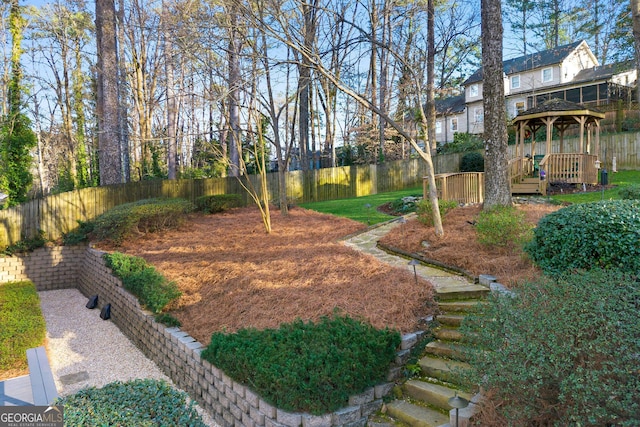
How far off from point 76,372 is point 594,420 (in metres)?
6.79

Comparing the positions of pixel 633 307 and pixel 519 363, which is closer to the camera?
pixel 519 363

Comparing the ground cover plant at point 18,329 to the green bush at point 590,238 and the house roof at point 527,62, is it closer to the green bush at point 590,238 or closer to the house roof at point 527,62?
the green bush at point 590,238

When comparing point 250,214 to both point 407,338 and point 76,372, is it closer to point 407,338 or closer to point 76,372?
point 76,372

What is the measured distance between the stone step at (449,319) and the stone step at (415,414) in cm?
121

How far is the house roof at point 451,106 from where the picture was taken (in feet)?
101

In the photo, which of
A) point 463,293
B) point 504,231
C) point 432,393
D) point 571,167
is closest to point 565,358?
point 432,393

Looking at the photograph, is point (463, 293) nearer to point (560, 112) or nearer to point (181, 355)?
point (181, 355)

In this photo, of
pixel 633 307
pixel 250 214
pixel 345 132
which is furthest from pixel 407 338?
pixel 345 132

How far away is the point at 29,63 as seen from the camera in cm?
→ 2272

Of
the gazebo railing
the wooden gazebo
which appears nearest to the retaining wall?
the wooden gazebo

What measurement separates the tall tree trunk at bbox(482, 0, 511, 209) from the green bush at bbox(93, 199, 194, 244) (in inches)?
313

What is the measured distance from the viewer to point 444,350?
4.32m

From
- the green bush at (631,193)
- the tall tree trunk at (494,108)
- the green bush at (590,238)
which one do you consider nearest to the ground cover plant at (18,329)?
the green bush at (590,238)

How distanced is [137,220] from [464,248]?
8.03 meters
